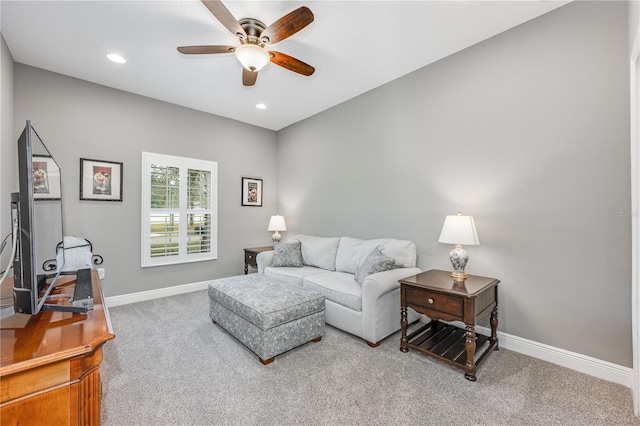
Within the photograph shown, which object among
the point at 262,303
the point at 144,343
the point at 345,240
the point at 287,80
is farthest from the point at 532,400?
the point at 287,80

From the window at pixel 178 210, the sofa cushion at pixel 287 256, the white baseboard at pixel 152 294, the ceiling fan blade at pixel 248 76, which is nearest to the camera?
the ceiling fan blade at pixel 248 76

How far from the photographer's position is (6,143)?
2680 millimetres

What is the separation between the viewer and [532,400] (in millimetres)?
1822

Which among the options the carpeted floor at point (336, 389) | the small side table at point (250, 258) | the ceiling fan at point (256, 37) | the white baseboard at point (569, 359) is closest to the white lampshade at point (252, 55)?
the ceiling fan at point (256, 37)

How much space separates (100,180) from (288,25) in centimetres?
314

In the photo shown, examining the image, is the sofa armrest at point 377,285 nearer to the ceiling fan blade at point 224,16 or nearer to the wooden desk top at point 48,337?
the wooden desk top at point 48,337

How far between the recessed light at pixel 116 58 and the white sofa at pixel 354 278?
2.75 metres

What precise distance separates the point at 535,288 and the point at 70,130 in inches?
205

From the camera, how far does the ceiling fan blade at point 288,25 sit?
6.14 ft

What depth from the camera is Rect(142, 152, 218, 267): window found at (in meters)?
3.89

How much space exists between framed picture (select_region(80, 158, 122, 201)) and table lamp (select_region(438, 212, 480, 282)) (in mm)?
3999

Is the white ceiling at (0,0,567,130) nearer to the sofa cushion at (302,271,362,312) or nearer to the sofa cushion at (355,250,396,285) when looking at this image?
the sofa cushion at (355,250,396,285)

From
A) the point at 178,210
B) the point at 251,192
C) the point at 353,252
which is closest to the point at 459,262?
the point at 353,252

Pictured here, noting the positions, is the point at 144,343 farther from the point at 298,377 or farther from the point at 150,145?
the point at 150,145
